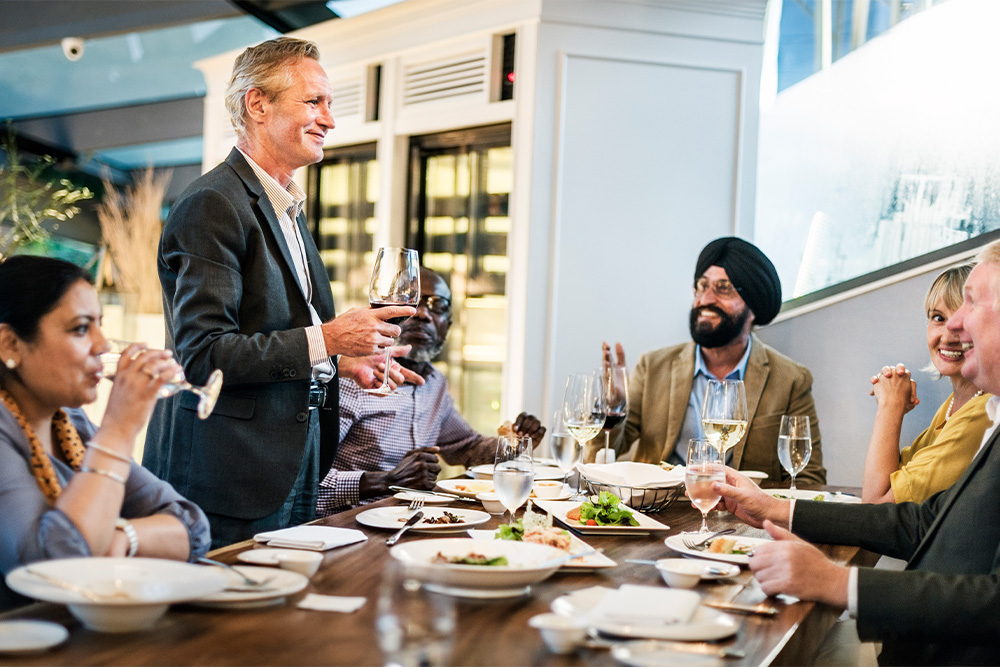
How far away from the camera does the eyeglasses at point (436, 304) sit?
10.6 ft

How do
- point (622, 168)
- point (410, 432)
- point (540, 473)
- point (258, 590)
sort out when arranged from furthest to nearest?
point (622, 168), point (410, 432), point (540, 473), point (258, 590)

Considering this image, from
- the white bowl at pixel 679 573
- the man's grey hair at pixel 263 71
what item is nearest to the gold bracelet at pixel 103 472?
the white bowl at pixel 679 573

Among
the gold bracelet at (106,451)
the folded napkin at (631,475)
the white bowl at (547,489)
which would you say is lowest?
the white bowl at (547,489)

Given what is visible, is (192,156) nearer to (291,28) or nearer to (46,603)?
(291,28)

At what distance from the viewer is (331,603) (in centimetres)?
120

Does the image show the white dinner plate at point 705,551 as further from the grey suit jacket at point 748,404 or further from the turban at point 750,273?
the turban at point 750,273

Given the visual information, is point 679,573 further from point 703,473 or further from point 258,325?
point 258,325

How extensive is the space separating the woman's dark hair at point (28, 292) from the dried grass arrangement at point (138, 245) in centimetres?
448

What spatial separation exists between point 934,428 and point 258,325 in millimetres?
1809

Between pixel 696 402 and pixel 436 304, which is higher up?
pixel 436 304

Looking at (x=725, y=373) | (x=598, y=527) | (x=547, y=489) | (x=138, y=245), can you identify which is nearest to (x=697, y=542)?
(x=598, y=527)

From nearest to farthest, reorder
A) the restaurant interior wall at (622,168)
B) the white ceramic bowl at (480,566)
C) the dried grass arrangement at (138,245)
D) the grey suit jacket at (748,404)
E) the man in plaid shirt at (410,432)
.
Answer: the white ceramic bowl at (480,566) < the man in plaid shirt at (410,432) < the grey suit jacket at (748,404) < the restaurant interior wall at (622,168) < the dried grass arrangement at (138,245)

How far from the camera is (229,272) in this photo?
1945mm

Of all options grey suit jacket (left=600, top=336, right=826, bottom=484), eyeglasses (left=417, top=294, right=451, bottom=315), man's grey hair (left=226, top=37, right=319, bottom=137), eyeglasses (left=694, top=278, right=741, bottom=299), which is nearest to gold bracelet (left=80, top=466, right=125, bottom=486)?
man's grey hair (left=226, top=37, right=319, bottom=137)
